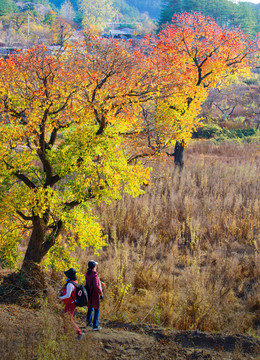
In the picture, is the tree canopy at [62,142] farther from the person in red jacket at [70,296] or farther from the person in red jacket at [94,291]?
the person in red jacket at [70,296]

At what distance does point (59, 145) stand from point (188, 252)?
5.16 metres

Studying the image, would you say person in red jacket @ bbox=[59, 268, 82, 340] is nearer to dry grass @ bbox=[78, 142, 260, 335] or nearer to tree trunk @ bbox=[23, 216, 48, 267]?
dry grass @ bbox=[78, 142, 260, 335]

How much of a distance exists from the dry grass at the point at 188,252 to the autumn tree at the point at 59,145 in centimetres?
175

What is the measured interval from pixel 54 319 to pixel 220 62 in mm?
13486

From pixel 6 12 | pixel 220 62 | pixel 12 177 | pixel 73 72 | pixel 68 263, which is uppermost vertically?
pixel 6 12

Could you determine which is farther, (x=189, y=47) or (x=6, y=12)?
(x=6, y=12)

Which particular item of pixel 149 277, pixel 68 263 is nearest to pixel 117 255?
pixel 149 277

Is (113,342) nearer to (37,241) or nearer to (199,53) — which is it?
(37,241)

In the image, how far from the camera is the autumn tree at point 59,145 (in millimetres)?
6949

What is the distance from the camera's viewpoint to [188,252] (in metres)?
10.2

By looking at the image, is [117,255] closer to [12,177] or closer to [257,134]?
[12,177]

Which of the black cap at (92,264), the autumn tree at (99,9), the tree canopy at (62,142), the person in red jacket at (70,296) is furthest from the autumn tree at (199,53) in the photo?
the autumn tree at (99,9)

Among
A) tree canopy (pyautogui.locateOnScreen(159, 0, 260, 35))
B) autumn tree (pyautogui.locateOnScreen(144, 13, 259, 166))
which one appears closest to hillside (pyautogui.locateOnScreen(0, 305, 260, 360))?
autumn tree (pyautogui.locateOnScreen(144, 13, 259, 166))

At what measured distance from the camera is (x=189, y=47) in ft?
52.5
